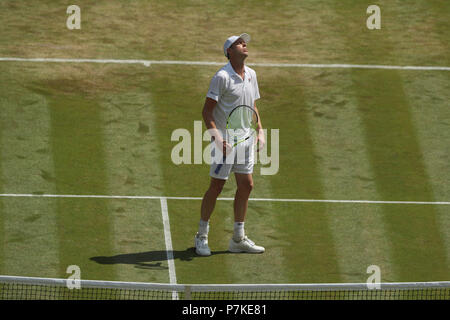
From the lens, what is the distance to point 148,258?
12.3 metres

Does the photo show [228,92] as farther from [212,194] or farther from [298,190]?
[298,190]

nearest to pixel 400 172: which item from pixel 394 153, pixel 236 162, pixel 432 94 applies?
pixel 394 153

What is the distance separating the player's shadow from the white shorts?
0.99m

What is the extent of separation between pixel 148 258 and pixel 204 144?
3.87 metres

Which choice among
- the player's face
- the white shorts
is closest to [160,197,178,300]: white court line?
the white shorts

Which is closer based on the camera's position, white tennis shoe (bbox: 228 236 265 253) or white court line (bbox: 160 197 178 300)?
white court line (bbox: 160 197 178 300)

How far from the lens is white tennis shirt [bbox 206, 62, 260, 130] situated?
1181 cm

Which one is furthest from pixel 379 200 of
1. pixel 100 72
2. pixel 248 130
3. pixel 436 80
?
pixel 100 72

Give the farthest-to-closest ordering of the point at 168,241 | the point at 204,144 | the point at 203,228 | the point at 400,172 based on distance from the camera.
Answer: the point at 204,144 → the point at 400,172 → the point at 168,241 → the point at 203,228

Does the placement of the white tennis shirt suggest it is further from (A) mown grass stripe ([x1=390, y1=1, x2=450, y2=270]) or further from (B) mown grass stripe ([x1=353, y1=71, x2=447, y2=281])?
(A) mown grass stripe ([x1=390, y1=1, x2=450, y2=270])

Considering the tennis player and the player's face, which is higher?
the player's face

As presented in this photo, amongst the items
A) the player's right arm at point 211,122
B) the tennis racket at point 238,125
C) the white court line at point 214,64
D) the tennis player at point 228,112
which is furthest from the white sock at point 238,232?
the white court line at point 214,64

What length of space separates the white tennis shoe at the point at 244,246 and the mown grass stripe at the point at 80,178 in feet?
4.45

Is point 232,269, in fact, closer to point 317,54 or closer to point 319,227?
point 319,227
